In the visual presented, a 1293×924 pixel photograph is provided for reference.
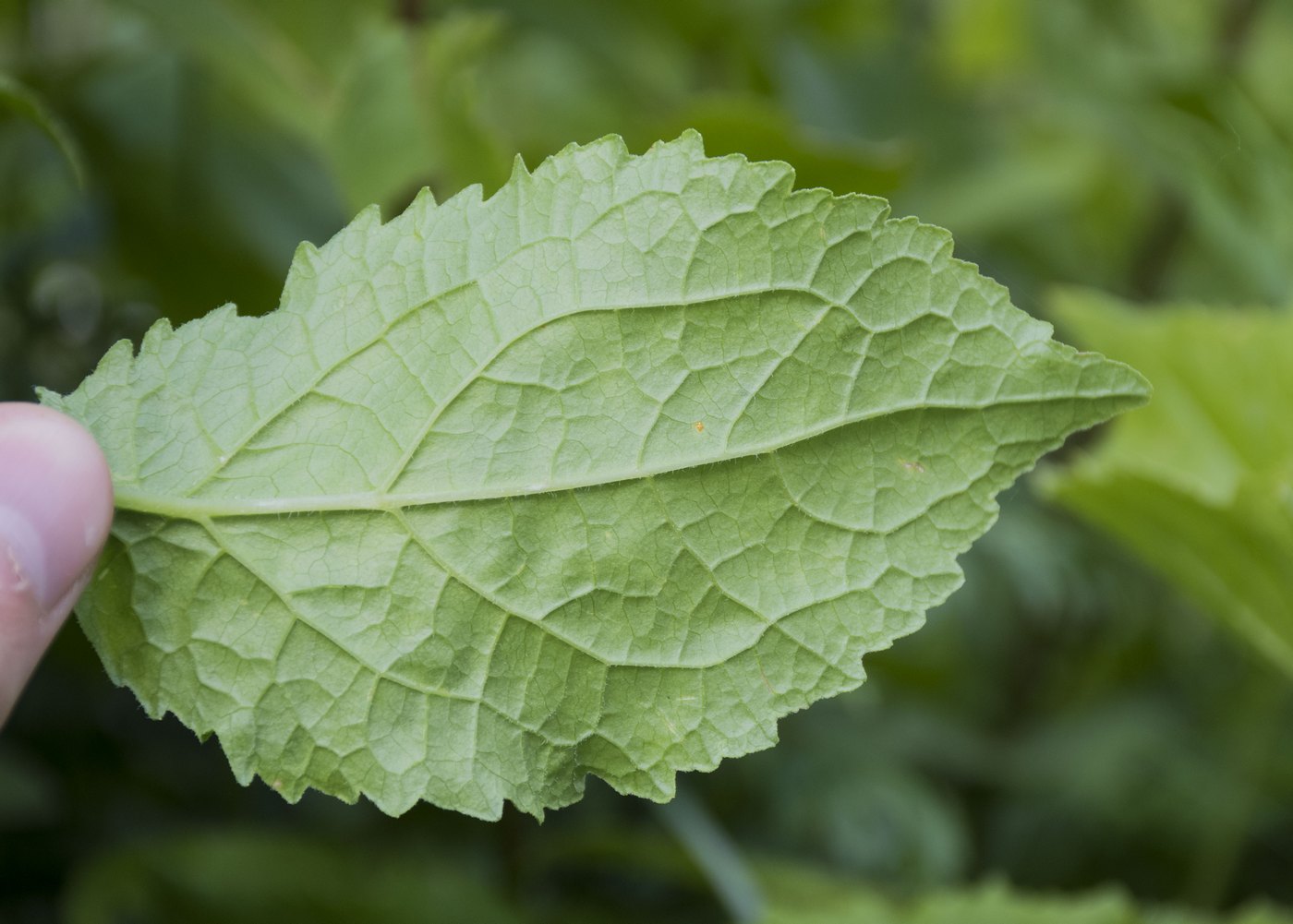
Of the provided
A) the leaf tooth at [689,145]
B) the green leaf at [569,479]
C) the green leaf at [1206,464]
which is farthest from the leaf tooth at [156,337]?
the green leaf at [1206,464]

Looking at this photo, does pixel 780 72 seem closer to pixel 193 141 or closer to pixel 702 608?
pixel 193 141

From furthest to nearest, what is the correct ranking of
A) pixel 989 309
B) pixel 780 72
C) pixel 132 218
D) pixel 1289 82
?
1. pixel 1289 82
2. pixel 780 72
3. pixel 132 218
4. pixel 989 309

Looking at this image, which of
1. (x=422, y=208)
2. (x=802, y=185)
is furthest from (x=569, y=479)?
(x=802, y=185)

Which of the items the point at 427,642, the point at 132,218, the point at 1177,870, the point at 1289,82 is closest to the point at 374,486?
the point at 427,642

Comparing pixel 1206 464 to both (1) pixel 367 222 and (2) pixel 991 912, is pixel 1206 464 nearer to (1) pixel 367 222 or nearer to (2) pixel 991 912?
(2) pixel 991 912

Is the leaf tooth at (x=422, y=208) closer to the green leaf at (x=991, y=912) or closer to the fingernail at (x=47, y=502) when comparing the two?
the fingernail at (x=47, y=502)
